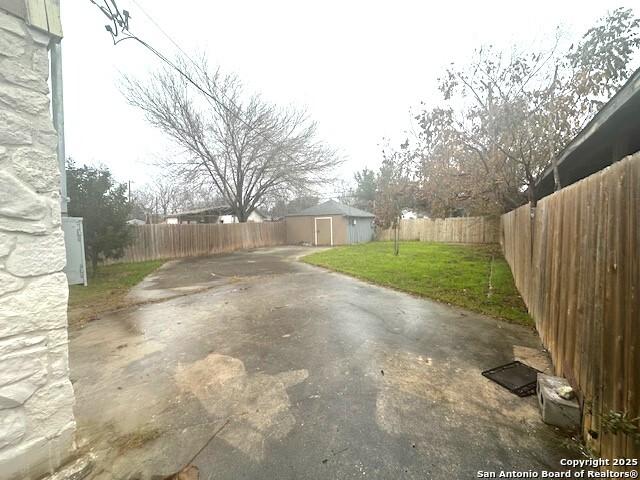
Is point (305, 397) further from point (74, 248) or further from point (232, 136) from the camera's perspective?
point (232, 136)

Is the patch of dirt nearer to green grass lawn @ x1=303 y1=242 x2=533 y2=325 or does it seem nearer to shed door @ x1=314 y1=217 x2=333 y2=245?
green grass lawn @ x1=303 y1=242 x2=533 y2=325

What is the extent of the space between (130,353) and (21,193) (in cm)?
258

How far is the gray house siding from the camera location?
22266 millimetres

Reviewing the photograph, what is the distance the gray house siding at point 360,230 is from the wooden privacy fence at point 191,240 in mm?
6253

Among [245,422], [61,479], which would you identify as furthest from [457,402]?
[61,479]

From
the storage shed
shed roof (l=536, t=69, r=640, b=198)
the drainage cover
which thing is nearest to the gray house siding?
the storage shed

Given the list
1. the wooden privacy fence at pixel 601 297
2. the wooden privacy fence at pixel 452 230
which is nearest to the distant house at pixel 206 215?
the wooden privacy fence at pixel 452 230

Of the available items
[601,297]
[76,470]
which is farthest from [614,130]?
[76,470]

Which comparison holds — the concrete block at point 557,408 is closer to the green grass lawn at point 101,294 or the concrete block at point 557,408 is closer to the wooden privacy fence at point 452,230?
the green grass lawn at point 101,294

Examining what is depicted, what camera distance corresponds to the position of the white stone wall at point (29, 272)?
1630 millimetres

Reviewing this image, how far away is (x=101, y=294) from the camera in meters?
6.82

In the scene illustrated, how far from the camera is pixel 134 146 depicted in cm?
1844

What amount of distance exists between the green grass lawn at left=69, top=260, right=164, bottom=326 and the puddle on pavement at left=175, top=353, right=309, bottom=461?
10.4ft

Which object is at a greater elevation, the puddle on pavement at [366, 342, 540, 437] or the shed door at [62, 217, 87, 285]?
the shed door at [62, 217, 87, 285]
